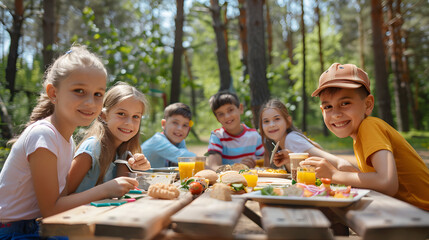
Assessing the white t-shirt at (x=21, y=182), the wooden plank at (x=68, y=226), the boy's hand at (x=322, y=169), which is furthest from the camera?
the boy's hand at (x=322, y=169)

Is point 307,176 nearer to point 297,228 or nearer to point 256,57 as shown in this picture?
point 297,228

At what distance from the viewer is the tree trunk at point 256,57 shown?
656cm

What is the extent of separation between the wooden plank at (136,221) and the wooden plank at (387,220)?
2.50 ft

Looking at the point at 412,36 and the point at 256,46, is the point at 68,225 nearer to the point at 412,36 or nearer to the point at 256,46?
the point at 256,46

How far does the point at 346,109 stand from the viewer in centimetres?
221

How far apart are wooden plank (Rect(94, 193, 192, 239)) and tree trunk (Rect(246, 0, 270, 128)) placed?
513cm

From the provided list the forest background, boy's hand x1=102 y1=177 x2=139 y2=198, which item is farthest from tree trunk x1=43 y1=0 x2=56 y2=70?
boy's hand x1=102 y1=177 x2=139 y2=198

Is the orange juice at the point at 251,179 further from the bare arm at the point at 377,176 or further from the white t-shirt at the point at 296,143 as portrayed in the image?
the white t-shirt at the point at 296,143

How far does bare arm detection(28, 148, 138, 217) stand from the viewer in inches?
67.1

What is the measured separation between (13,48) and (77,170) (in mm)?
5060

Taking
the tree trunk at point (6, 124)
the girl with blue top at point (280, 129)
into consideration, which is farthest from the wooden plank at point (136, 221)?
the tree trunk at point (6, 124)

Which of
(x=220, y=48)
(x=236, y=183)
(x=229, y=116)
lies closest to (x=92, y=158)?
(x=236, y=183)

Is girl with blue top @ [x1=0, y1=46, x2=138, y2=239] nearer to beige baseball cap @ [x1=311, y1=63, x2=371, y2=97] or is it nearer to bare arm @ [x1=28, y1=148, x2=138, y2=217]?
bare arm @ [x1=28, y1=148, x2=138, y2=217]

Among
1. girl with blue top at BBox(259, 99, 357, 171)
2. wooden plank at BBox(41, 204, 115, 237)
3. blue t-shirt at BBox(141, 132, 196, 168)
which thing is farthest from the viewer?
blue t-shirt at BBox(141, 132, 196, 168)
